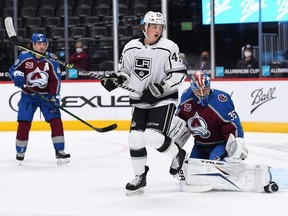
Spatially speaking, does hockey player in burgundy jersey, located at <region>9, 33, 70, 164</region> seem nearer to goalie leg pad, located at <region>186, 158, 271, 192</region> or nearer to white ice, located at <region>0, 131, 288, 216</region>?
white ice, located at <region>0, 131, 288, 216</region>

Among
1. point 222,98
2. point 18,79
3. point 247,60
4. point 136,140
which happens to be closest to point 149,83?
point 136,140

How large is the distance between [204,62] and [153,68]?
585 centimetres

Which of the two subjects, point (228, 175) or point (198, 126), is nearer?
point (228, 175)

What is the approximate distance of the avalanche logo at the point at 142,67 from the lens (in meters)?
3.71

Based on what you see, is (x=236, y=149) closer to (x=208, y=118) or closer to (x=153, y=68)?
(x=208, y=118)

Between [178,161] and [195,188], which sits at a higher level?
[178,161]

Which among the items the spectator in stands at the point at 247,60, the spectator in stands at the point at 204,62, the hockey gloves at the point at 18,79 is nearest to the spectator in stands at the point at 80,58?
the spectator in stands at the point at 204,62

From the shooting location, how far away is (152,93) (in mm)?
3660

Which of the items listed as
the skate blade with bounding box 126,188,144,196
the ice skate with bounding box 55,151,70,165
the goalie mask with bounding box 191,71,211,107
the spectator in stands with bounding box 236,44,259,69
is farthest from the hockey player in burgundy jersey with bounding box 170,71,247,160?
the spectator in stands with bounding box 236,44,259,69

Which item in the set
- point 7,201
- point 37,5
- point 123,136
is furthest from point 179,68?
point 37,5

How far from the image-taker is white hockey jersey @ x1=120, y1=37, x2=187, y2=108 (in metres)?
3.71

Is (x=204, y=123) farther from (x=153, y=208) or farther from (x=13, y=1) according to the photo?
(x=13, y=1)

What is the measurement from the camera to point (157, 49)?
12.2 ft

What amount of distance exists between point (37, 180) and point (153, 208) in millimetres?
1285
